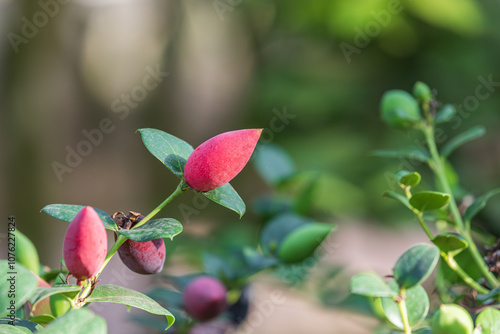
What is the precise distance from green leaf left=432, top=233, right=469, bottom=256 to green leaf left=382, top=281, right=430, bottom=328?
0.10 feet

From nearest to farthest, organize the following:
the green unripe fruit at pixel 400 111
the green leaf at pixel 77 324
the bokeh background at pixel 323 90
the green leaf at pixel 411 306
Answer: the green leaf at pixel 77 324 → the green leaf at pixel 411 306 → the green unripe fruit at pixel 400 111 → the bokeh background at pixel 323 90

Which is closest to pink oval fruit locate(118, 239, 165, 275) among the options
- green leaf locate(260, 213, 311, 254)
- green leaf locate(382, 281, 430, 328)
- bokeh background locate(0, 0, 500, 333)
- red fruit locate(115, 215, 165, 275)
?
red fruit locate(115, 215, 165, 275)

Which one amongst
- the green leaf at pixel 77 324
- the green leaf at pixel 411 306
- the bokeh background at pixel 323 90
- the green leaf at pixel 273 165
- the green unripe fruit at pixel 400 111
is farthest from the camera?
the bokeh background at pixel 323 90

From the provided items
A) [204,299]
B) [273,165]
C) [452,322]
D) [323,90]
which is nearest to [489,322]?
[452,322]

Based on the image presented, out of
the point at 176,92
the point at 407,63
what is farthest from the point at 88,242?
the point at 176,92

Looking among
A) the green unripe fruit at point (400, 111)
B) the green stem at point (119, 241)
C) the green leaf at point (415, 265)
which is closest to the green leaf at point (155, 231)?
the green stem at point (119, 241)

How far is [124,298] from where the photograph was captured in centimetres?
21

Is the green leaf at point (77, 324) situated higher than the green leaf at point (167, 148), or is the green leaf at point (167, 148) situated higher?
the green leaf at point (167, 148)

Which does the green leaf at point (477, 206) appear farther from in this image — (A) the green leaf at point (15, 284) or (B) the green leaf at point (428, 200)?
(A) the green leaf at point (15, 284)

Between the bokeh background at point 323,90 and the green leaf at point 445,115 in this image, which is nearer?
the green leaf at point 445,115

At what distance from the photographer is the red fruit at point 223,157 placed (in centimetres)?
23

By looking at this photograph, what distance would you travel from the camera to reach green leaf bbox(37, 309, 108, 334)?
0.50 feet

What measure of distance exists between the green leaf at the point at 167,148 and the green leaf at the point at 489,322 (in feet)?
0.49

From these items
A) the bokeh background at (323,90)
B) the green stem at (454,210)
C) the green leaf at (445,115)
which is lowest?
the bokeh background at (323,90)
